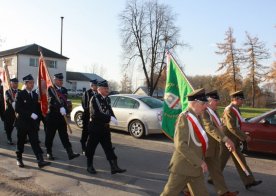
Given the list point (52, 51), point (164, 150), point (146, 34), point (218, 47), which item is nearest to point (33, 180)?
point (164, 150)

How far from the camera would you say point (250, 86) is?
55.2m

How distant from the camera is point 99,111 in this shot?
7.46 metres

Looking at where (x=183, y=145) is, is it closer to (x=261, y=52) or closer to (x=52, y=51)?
(x=261, y=52)

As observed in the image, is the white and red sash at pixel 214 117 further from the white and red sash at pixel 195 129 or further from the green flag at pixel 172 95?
the white and red sash at pixel 195 129

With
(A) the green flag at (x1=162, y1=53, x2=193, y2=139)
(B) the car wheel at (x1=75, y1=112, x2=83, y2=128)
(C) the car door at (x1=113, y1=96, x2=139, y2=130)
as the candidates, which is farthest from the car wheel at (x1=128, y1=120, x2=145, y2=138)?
(A) the green flag at (x1=162, y1=53, x2=193, y2=139)

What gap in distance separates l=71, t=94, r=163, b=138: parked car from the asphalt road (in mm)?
1613

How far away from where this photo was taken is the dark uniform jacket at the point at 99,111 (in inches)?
294

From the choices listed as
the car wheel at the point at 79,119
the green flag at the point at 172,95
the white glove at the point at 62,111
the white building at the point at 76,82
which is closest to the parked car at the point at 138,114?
the car wheel at the point at 79,119

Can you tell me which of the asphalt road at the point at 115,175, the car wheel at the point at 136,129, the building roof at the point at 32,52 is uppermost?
the building roof at the point at 32,52

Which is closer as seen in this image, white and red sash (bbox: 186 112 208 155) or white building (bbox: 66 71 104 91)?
white and red sash (bbox: 186 112 208 155)

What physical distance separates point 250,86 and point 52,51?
101ft

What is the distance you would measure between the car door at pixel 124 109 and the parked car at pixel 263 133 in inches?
166

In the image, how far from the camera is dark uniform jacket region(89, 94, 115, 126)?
7.46m

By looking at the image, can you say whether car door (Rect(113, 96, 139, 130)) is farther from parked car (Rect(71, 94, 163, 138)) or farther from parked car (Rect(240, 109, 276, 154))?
parked car (Rect(240, 109, 276, 154))
